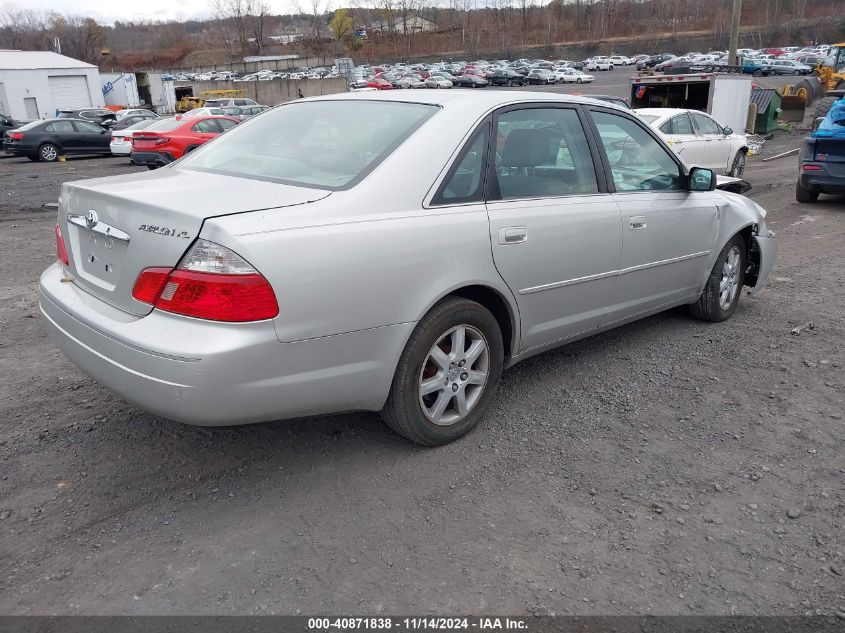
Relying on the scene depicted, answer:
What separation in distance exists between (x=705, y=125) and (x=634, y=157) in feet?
32.6

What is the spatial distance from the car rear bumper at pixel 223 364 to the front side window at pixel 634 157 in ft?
6.58

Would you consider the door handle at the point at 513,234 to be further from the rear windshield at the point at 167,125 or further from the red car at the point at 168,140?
the rear windshield at the point at 167,125

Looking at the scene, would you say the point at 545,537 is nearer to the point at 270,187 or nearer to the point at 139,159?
the point at 270,187

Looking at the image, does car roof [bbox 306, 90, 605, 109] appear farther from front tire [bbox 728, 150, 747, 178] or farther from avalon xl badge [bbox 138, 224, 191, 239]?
front tire [bbox 728, 150, 747, 178]

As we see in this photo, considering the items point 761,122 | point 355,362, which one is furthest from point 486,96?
point 761,122

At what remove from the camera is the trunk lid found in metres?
2.69

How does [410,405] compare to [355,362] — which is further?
[410,405]

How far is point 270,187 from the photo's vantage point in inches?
120

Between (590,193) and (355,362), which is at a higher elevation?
(590,193)

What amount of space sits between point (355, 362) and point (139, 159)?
1648cm

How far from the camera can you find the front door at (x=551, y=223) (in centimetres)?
349

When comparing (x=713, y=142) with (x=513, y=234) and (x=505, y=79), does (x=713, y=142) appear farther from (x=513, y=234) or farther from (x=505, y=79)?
(x=505, y=79)

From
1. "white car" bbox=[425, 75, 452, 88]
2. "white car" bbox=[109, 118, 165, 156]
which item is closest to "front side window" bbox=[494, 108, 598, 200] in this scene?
"white car" bbox=[109, 118, 165, 156]

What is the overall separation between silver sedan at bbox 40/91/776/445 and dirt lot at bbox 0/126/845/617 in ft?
1.37
